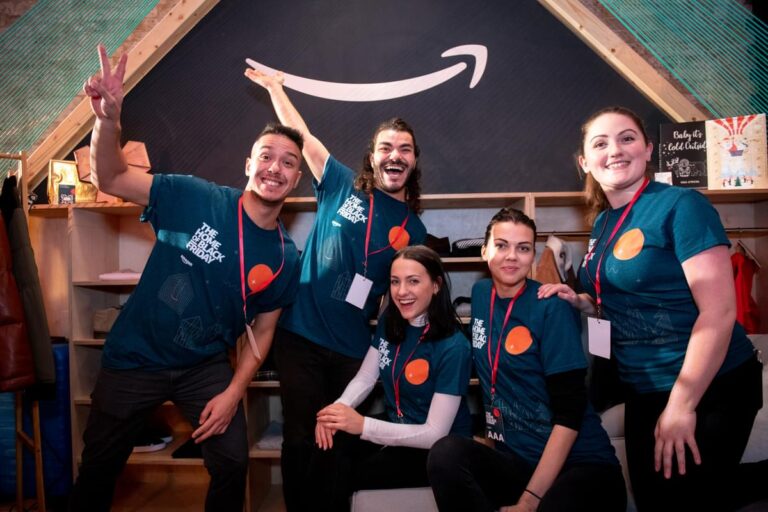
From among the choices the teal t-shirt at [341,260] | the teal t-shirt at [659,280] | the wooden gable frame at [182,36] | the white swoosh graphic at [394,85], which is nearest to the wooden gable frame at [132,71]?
the wooden gable frame at [182,36]

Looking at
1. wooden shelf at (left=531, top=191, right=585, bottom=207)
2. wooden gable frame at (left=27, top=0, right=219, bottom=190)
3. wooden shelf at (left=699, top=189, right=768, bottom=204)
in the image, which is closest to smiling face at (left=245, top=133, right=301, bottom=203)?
wooden shelf at (left=531, top=191, right=585, bottom=207)

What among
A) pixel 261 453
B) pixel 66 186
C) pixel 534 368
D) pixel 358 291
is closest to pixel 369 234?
pixel 358 291

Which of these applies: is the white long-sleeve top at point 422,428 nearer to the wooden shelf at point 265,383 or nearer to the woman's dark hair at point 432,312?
the woman's dark hair at point 432,312

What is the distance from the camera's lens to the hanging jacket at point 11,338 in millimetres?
2408

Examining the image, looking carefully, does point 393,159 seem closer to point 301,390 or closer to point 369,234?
point 369,234

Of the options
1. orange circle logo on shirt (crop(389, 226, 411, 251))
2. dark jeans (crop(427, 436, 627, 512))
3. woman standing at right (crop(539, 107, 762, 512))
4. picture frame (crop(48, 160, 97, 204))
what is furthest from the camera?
picture frame (crop(48, 160, 97, 204))

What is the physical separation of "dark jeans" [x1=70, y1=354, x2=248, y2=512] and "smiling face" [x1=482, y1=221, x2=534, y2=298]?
3.71 ft

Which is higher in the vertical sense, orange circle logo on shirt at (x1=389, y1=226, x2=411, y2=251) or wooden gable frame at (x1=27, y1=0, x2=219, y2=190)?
wooden gable frame at (x1=27, y1=0, x2=219, y2=190)

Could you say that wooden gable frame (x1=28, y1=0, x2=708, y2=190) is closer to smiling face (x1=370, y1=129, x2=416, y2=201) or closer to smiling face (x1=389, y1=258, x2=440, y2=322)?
smiling face (x1=370, y1=129, x2=416, y2=201)

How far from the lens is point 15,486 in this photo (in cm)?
282

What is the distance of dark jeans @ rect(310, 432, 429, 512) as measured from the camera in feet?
5.83

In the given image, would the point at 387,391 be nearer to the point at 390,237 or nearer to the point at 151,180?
the point at 390,237

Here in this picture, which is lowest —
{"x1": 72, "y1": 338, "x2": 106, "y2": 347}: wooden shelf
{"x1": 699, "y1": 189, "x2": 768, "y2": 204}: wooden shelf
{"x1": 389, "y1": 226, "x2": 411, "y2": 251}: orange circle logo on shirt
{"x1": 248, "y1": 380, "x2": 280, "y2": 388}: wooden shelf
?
{"x1": 248, "y1": 380, "x2": 280, "y2": 388}: wooden shelf

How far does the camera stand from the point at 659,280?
1.47 m
